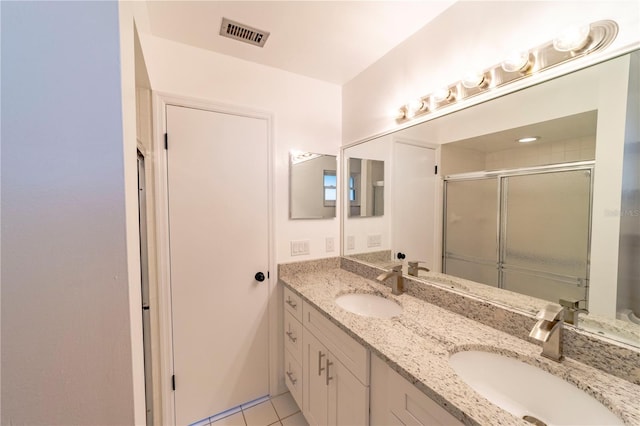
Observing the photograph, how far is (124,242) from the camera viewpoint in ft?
1.41

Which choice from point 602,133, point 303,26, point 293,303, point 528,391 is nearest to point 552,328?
point 528,391

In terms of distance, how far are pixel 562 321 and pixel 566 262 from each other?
0.73ft

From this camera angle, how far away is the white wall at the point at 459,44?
2.79 feet

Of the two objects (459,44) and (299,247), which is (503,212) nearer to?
(459,44)

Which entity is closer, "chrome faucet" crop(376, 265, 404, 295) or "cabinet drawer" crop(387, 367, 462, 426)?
"cabinet drawer" crop(387, 367, 462, 426)

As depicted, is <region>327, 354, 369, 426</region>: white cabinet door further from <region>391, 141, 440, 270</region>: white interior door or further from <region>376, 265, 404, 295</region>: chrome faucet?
<region>391, 141, 440, 270</region>: white interior door

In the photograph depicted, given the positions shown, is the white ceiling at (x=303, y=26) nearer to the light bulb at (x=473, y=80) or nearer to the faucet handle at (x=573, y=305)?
the light bulb at (x=473, y=80)

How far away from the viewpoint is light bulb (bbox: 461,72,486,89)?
111 centimetres

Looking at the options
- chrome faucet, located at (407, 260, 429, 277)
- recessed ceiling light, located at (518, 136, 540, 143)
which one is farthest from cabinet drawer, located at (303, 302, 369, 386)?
recessed ceiling light, located at (518, 136, 540, 143)

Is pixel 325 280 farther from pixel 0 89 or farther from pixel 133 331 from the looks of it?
pixel 0 89

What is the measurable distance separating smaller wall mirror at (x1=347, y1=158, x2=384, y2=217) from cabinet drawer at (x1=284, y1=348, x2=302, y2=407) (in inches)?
44.1

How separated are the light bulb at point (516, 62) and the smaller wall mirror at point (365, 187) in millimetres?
840

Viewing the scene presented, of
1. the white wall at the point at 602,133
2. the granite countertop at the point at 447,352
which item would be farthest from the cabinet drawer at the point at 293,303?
the white wall at the point at 602,133

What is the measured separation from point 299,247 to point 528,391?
140 centimetres
